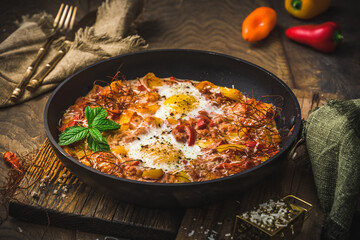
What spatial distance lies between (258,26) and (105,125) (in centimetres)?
370

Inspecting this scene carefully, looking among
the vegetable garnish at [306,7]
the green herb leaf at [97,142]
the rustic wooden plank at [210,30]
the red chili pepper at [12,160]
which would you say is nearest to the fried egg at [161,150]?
the green herb leaf at [97,142]

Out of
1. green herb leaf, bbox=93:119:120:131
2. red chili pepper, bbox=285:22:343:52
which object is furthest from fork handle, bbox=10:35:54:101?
red chili pepper, bbox=285:22:343:52

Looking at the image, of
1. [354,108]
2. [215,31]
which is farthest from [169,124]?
[215,31]

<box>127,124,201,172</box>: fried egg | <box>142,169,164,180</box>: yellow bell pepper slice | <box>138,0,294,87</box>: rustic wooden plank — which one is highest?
<box>142,169,164,180</box>: yellow bell pepper slice

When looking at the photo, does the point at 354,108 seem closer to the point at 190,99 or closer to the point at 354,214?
the point at 354,214

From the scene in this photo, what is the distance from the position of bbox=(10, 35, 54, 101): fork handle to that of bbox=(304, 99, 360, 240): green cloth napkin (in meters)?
3.77

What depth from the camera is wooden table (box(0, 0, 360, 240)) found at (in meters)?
4.03

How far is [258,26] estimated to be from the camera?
7.02m

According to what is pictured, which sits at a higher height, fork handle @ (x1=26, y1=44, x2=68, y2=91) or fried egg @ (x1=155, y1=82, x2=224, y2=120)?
fried egg @ (x1=155, y1=82, x2=224, y2=120)

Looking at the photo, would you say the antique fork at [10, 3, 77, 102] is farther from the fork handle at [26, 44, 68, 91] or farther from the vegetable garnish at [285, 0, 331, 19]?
the vegetable garnish at [285, 0, 331, 19]

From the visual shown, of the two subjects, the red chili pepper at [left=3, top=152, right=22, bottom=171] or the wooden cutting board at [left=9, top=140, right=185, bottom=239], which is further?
the red chili pepper at [left=3, top=152, right=22, bottom=171]

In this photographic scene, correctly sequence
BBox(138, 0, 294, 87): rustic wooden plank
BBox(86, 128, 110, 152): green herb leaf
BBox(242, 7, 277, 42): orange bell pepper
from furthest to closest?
BBox(242, 7, 277, 42): orange bell pepper
BBox(138, 0, 294, 87): rustic wooden plank
BBox(86, 128, 110, 152): green herb leaf

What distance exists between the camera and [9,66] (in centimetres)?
603

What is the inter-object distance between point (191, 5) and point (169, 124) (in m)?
4.19
